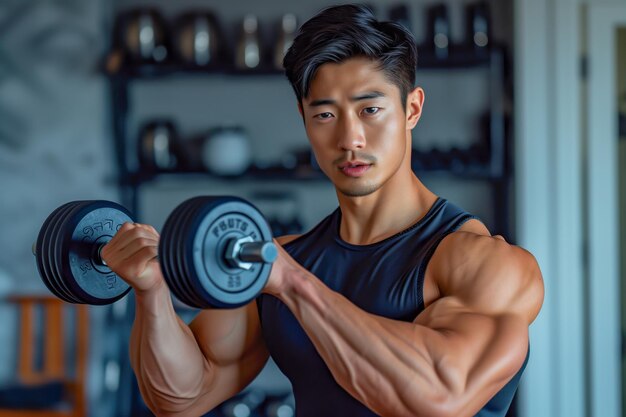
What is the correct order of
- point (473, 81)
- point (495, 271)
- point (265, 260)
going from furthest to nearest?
point (473, 81) → point (495, 271) → point (265, 260)

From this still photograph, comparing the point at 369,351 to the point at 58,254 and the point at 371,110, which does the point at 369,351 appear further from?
the point at 58,254

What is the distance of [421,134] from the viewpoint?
333 centimetres

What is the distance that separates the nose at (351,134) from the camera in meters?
1.16

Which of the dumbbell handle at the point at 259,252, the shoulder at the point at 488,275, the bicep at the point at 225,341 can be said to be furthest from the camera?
the bicep at the point at 225,341

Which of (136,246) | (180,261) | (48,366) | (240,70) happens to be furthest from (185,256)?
(48,366)

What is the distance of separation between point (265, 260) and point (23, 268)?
268cm

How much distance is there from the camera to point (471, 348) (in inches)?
39.3

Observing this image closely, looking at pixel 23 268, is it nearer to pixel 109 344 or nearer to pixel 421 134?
pixel 109 344

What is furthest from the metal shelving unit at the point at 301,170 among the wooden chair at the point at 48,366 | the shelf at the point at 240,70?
the wooden chair at the point at 48,366

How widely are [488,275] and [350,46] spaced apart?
1.27ft

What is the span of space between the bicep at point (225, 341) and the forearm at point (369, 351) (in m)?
0.39

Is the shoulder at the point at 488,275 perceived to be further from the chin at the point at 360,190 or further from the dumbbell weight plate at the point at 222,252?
the dumbbell weight plate at the point at 222,252

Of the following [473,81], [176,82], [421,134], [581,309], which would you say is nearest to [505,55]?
[473,81]

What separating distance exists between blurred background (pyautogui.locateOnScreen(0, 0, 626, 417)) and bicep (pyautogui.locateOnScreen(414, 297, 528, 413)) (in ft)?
6.75
